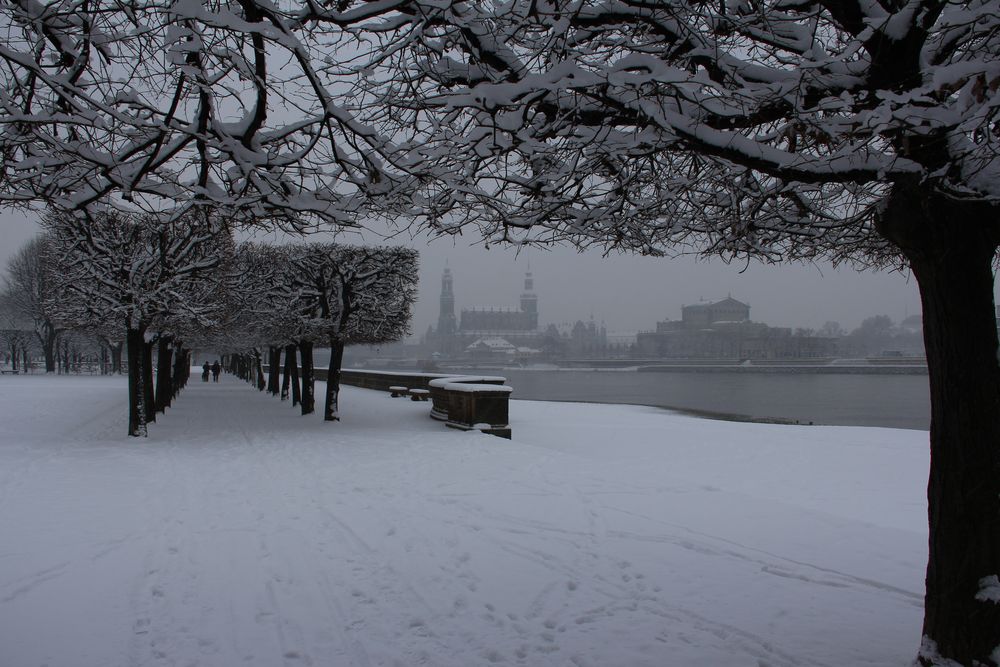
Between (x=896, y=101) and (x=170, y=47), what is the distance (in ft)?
12.3

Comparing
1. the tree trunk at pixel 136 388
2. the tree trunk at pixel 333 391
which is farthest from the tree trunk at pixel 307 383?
the tree trunk at pixel 136 388

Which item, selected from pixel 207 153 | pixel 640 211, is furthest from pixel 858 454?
pixel 207 153

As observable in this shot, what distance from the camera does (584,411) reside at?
93.0 ft

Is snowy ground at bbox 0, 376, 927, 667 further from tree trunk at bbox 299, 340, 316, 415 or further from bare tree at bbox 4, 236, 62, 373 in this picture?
bare tree at bbox 4, 236, 62, 373

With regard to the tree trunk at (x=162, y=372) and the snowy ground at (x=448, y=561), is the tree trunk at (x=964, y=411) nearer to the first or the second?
the snowy ground at (x=448, y=561)

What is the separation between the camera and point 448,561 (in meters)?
6.58

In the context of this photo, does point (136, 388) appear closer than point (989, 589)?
No

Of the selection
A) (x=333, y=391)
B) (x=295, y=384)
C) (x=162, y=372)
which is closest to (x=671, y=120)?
(x=333, y=391)

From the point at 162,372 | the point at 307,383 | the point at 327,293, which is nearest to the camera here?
the point at 327,293

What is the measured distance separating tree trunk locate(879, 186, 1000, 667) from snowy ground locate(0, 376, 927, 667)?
87cm

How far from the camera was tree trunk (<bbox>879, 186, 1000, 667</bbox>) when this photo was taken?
3836 millimetres

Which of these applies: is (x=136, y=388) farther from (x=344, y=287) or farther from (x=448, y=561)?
(x=448, y=561)

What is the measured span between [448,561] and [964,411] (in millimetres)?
4510

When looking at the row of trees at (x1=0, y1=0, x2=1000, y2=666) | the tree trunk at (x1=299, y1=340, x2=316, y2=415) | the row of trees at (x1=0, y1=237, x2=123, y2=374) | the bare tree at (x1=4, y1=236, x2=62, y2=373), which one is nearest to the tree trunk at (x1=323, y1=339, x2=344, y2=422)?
the tree trunk at (x1=299, y1=340, x2=316, y2=415)
